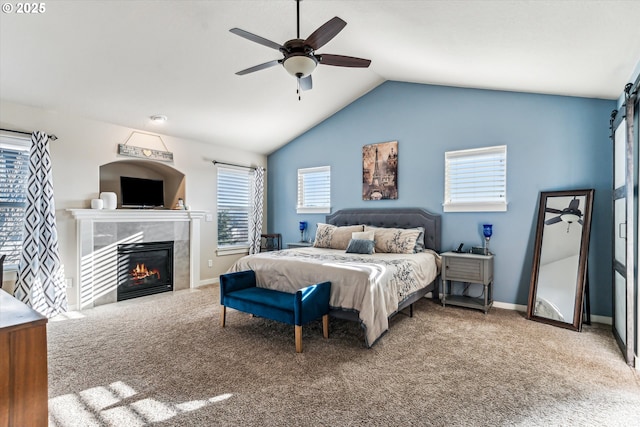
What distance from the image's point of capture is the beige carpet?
6.64 ft

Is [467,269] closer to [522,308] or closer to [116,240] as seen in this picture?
[522,308]

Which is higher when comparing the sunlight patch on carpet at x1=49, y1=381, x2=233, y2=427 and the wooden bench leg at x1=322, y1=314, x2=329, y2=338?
the wooden bench leg at x1=322, y1=314, x2=329, y2=338

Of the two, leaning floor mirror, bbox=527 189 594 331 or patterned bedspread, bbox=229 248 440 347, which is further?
leaning floor mirror, bbox=527 189 594 331

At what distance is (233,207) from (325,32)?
450cm

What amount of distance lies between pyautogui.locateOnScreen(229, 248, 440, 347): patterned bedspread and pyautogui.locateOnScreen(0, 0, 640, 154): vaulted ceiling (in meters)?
2.36

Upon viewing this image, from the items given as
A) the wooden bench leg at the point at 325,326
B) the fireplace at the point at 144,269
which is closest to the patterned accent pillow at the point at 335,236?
the wooden bench leg at the point at 325,326

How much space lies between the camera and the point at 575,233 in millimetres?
3713

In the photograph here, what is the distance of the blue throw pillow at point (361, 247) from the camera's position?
14.5 ft

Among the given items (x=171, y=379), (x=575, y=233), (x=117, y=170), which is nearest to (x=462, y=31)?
(x=575, y=233)

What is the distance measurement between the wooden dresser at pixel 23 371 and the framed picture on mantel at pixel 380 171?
4671 mm

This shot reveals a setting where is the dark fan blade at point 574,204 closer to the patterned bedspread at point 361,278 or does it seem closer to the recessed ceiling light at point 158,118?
the patterned bedspread at point 361,278

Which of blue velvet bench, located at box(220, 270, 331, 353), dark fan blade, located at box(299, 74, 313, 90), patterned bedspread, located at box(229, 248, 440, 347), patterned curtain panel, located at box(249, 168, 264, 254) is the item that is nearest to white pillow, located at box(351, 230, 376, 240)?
patterned bedspread, located at box(229, 248, 440, 347)

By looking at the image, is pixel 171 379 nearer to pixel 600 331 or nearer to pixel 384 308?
pixel 384 308

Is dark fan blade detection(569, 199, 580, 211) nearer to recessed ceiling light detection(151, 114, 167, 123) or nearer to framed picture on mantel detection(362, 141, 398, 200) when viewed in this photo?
framed picture on mantel detection(362, 141, 398, 200)
